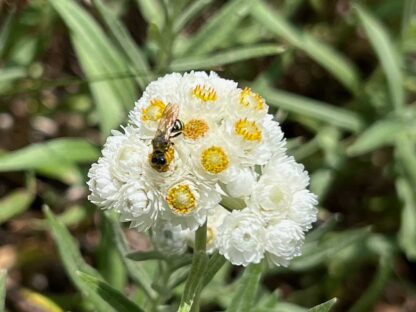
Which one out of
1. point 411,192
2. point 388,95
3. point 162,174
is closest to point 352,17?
point 388,95

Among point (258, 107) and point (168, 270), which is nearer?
point (258, 107)

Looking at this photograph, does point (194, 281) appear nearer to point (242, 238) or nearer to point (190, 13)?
point (242, 238)

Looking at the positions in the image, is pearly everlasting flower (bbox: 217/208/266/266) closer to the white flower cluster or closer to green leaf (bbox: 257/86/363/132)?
the white flower cluster

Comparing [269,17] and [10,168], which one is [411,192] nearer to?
[269,17]

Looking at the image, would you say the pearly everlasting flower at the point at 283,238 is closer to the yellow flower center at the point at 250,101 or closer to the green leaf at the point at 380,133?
the yellow flower center at the point at 250,101

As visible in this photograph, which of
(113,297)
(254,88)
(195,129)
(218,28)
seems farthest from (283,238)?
(254,88)

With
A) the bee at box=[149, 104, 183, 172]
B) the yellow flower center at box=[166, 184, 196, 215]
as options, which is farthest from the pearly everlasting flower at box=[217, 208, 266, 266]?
the bee at box=[149, 104, 183, 172]
